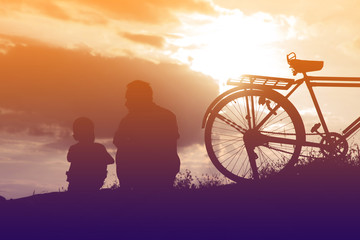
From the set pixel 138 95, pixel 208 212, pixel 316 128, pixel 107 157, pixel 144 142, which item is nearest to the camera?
pixel 208 212

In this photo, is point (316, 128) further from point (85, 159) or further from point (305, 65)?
point (85, 159)

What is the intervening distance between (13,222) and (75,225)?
126 cm

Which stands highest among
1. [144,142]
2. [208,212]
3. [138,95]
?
[138,95]

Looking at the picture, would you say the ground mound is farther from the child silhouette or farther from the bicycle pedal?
the bicycle pedal

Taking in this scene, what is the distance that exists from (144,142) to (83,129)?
1.20 meters

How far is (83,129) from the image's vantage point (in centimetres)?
880

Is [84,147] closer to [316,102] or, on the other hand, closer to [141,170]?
[141,170]

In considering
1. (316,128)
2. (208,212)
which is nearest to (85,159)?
(208,212)

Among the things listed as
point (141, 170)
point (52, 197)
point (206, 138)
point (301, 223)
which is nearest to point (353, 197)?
point (301, 223)

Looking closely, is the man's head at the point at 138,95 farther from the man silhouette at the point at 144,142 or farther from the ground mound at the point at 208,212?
the ground mound at the point at 208,212

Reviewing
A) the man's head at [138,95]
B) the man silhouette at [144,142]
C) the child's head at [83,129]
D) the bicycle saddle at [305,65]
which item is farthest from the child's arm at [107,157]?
the bicycle saddle at [305,65]

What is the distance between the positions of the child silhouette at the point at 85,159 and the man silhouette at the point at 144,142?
595 millimetres

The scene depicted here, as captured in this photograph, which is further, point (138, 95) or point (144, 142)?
point (144, 142)

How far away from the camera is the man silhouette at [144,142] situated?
818cm
